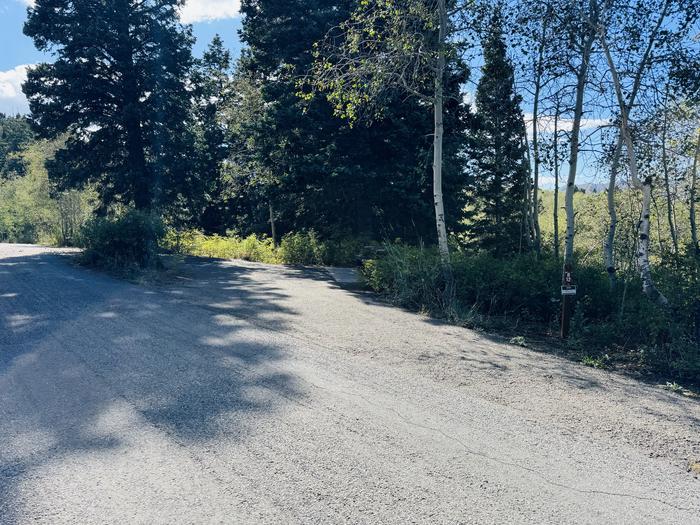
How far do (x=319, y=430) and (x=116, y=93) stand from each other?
20.4 m

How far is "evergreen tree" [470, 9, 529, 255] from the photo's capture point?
16.7 meters

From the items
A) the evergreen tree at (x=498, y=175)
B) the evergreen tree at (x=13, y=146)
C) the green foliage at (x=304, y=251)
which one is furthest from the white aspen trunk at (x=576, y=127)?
the evergreen tree at (x=13, y=146)

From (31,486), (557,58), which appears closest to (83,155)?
(557,58)

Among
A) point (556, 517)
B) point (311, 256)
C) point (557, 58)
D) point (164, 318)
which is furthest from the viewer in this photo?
point (311, 256)

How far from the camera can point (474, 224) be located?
69.8ft

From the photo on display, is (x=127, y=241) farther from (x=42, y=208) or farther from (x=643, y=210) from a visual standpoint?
(x=42, y=208)

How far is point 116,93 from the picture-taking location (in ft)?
64.9

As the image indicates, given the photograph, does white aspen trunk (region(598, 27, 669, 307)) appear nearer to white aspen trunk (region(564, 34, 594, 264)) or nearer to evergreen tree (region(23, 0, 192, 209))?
white aspen trunk (region(564, 34, 594, 264))

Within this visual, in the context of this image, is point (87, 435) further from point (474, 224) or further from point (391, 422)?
point (474, 224)

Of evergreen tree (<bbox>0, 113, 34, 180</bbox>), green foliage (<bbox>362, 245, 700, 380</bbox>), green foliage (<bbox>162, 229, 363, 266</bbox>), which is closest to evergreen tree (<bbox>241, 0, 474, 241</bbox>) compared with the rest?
green foliage (<bbox>162, 229, 363, 266</bbox>)

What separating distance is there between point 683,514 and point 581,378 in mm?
2740

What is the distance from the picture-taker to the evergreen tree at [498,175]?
54.9 ft

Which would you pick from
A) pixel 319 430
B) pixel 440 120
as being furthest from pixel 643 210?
pixel 319 430

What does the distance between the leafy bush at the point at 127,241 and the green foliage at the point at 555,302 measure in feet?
19.1
